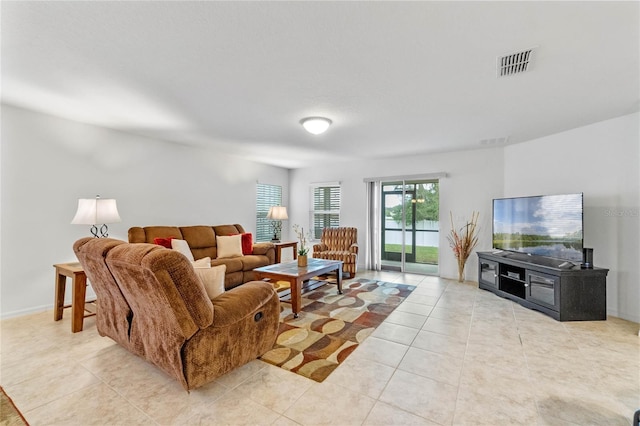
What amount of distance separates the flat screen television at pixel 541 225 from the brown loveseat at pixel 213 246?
3900mm

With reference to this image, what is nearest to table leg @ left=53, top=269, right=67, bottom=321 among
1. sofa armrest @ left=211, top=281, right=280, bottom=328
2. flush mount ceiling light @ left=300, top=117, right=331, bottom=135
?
sofa armrest @ left=211, top=281, right=280, bottom=328

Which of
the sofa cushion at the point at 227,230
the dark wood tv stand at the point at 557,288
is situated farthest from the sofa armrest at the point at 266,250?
the dark wood tv stand at the point at 557,288

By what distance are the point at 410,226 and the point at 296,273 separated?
3322mm

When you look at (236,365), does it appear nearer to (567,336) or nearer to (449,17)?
(449,17)

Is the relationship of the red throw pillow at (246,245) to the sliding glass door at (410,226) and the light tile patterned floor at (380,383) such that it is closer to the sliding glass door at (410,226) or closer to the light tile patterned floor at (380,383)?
the light tile patterned floor at (380,383)

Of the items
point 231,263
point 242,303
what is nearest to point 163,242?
point 231,263

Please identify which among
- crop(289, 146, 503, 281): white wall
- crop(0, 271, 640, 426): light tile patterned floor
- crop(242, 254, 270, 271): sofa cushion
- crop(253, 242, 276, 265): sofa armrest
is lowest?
crop(0, 271, 640, 426): light tile patterned floor

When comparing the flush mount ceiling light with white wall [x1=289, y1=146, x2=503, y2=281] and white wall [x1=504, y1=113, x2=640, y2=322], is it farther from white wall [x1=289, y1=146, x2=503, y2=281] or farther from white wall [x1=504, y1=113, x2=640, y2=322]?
white wall [x1=504, y1=113, x2=640, y2=322]

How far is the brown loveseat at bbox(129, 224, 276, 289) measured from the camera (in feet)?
13.3

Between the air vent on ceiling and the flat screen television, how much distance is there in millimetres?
2124

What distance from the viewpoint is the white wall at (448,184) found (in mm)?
4992

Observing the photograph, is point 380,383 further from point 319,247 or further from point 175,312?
point 319,247

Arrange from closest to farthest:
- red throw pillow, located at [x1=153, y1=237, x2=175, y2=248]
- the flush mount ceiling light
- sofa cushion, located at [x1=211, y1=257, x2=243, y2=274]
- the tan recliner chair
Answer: the flush mount ceiling light, red throw pillow, located at [x1=153, y1=237, x2=175, y2=248], sofa cushion, located at [x1=211, y1=257, x2=243, y2=274], the tan recliner chair

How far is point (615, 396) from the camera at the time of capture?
191cm
